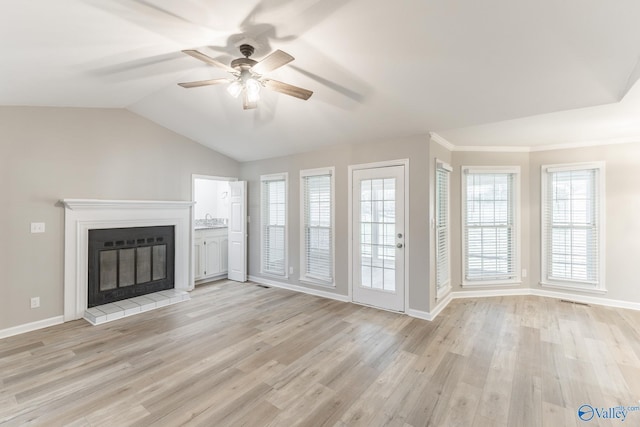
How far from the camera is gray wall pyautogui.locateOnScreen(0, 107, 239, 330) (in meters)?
3.41

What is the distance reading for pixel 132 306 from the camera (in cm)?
412

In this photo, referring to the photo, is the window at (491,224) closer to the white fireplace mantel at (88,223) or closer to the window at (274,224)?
the window at (274,224)

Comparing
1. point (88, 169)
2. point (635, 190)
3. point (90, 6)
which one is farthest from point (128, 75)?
point (635, 190)

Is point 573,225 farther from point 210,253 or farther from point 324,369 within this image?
point 210,253

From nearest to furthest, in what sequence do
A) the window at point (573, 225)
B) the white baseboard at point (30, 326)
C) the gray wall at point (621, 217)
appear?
the white baseboard at point (30, 326) < the gray wall at point (621, 217) < the window at point (573, 225)

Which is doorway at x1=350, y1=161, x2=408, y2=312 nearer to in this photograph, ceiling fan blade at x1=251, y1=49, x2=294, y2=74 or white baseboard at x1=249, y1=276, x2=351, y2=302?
white baseboard at x1=249, y1=276, x2=351, y2=302

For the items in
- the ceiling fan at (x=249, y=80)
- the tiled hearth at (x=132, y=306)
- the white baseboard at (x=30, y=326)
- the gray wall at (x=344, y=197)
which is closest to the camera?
the ceiling fan at (x=249, y=80)

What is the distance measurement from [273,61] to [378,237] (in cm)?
285

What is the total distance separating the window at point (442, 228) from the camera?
4.18m

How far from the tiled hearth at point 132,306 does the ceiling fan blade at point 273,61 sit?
12.0ft

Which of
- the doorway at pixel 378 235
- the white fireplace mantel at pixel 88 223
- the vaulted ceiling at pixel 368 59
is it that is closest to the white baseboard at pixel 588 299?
the vaulted ceiling at pixel 368 59

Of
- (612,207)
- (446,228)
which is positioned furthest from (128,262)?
(612,207)

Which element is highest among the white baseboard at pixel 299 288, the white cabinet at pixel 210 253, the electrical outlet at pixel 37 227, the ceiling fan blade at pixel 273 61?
the ceiling fan blade at pixel 273 61

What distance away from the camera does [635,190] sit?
4.20 meters
